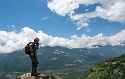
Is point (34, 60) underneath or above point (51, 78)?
above

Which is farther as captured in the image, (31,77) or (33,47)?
(31,77)

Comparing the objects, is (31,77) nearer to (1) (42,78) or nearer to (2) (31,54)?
(1) (42,78)

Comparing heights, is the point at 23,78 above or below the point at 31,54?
below

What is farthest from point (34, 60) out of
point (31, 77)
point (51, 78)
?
point (51, 78)

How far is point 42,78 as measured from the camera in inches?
1257

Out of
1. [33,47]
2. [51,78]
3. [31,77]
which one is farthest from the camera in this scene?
[51,78]

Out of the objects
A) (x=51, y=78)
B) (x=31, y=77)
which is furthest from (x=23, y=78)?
(x=51, y=78)

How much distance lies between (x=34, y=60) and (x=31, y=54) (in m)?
0.93

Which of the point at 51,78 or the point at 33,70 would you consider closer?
the point at 33,70

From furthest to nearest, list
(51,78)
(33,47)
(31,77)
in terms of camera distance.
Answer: (51,78) → (31,77) → (33,47)

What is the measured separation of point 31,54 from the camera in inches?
1155

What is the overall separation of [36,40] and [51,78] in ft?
22.5

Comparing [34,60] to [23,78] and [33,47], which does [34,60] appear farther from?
[23,78]

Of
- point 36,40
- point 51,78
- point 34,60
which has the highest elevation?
point 36,40
